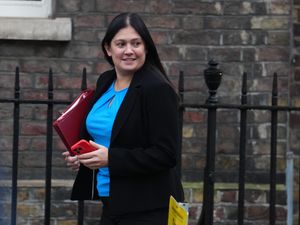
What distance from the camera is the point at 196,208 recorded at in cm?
502

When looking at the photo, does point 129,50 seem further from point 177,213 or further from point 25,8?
point 25,8

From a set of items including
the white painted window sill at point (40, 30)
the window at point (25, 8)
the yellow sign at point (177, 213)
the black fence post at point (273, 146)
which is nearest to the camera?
the yellow sign at point (177, 213)

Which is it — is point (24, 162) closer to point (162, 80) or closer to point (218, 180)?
point (218, 180)

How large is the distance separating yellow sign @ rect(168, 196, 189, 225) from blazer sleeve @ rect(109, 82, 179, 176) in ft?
0.54

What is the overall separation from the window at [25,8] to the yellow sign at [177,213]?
263cm

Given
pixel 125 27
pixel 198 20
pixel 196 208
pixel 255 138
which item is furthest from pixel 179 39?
pixel 125 27

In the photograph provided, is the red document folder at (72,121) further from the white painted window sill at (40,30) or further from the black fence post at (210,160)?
the white painted window sill at (40,30)

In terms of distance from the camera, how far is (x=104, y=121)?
3.10 m

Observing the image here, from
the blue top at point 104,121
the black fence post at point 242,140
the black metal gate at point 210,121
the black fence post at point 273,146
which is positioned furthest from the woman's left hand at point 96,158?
the black fence post at point 273,146

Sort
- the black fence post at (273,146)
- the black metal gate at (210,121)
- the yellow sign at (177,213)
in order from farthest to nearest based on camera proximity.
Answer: the black fence post at (273,146), the black metal gate at (210,121), the yellow sign at (177,213)

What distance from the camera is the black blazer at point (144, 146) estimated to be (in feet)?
9.78

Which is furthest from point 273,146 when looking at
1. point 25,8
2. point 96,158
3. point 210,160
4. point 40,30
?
point 25,8

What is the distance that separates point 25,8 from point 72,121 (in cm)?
231

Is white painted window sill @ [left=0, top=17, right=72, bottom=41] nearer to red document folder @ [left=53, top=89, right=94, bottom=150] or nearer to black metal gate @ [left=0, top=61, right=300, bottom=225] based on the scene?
black metal gate @ [left=0, top=61, right=300, bottom=225]
